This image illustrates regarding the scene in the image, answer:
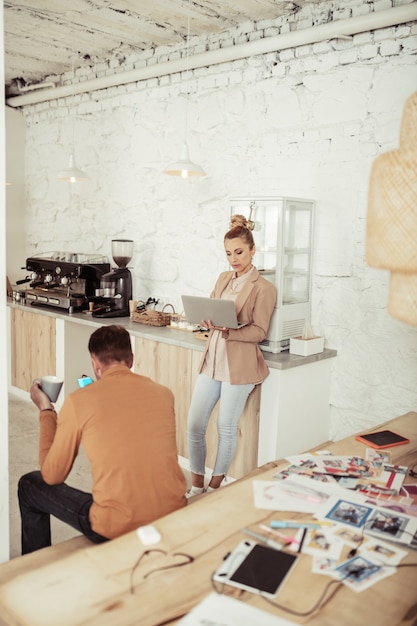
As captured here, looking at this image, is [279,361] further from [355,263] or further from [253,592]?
[253,592]

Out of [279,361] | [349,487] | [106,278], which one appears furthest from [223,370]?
[106,278]

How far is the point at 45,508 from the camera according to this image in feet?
7.79

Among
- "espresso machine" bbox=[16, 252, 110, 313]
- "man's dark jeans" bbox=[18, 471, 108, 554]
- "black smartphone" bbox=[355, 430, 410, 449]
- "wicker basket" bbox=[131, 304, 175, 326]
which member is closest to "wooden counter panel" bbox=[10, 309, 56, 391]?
"espresso machine" bbox=[16, 252, 110, 313]

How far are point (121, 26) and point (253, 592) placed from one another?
A: 4364 millimetres

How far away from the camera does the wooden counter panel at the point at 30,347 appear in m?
5.33

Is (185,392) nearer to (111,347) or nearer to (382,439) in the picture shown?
(382,439)

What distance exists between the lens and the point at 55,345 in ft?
17.2

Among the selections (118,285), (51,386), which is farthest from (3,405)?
(118,285)

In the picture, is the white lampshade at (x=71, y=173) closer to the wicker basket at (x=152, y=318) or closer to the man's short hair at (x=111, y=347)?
the wicker basket at (x=152, y=318)

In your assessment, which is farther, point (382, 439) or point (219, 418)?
point (219, 418)

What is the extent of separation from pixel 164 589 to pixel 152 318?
11.0 ft

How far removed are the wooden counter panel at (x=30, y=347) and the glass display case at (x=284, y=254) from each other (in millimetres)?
2254

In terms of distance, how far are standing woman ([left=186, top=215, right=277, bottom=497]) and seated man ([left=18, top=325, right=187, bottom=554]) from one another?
1285mm

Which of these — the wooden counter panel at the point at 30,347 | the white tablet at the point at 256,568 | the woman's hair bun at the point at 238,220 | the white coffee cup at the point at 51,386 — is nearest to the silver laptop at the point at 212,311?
the woman's hair bun at the point at 238,220
